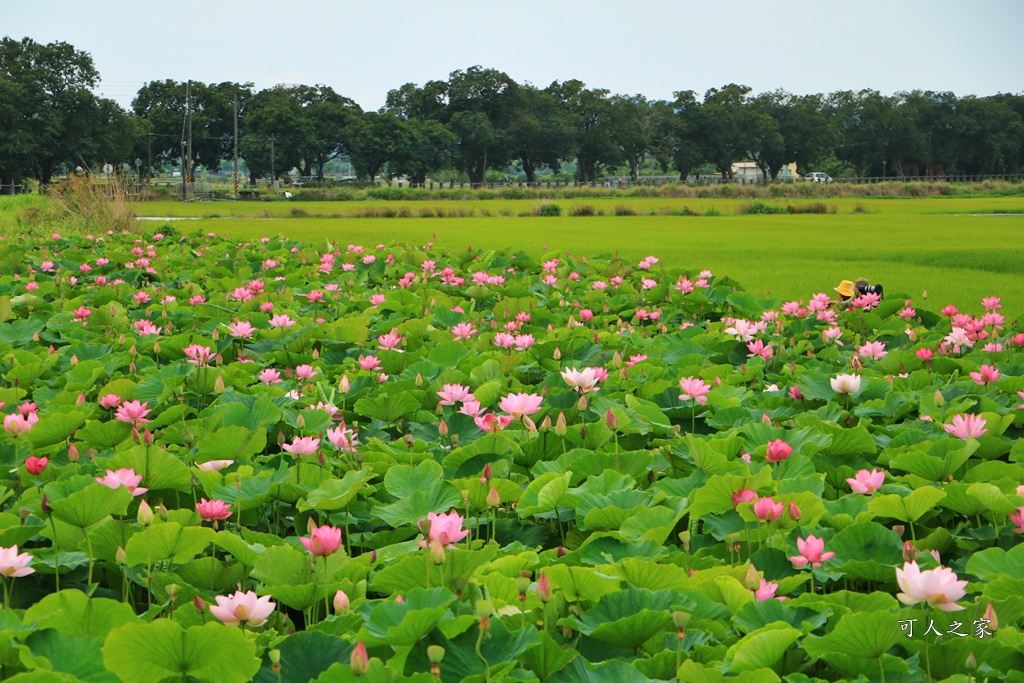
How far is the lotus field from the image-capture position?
1196 mm

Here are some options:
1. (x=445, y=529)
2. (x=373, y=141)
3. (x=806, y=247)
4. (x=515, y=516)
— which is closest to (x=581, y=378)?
(x=515, y=516)

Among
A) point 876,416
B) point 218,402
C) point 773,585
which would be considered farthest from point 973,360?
point 218,402

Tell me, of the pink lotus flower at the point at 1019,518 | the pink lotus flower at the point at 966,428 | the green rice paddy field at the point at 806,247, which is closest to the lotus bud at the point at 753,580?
the pink lotus flower at the point at 1019,518

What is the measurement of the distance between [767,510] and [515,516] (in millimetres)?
663

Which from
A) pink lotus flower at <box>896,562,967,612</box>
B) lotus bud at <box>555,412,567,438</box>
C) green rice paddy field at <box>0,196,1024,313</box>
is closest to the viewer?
pink lotus flower at <box>896,562,967,612</box>

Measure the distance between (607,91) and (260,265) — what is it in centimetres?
7182

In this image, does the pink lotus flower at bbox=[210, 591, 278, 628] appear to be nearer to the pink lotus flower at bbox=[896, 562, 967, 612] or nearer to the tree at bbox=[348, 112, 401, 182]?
the pink lotus flower at bbox=[896, 562, 967, 612]

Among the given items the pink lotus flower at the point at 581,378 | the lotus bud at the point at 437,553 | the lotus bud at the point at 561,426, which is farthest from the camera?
the pink lotus flower at the point at 581,378

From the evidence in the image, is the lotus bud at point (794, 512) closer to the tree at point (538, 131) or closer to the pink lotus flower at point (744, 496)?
the pink lotus flower at point (744, 496)

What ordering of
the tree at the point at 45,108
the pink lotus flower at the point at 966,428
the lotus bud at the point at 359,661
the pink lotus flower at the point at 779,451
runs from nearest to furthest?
the lotus bud at the point at 359,661
the pink lotus flower at the point at 779,451
the pink lotus flower at the point at 966,428
the tree at the point at 45,108

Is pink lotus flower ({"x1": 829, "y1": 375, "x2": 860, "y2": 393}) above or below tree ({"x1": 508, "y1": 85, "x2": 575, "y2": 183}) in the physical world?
below

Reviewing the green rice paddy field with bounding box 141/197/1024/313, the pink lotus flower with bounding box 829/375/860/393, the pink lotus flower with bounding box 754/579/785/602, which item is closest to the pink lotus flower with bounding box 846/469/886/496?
the pink lotus flower with bounding box 754/579/785/602

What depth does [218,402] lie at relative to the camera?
111 inches

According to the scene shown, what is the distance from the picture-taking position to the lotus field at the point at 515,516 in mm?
1196
